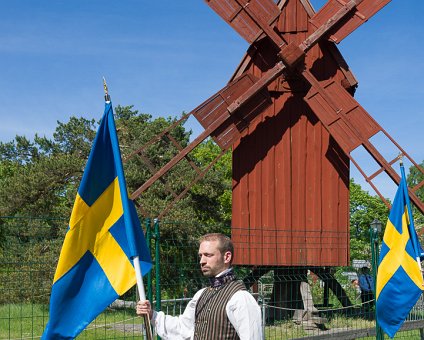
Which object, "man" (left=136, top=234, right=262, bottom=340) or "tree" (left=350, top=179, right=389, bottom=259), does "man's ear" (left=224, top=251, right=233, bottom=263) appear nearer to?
"man" (left=136, top=234, right=262, bottom=340)

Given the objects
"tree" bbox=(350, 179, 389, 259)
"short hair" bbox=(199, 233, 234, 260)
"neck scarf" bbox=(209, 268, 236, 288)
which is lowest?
"neck scarf" bbox=(209, 268, 236, 288)

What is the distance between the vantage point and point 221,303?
4.23 m

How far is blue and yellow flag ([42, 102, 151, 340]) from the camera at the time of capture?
4520mm

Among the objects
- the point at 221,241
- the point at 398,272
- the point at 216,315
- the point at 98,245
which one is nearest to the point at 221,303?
the point at 216,315

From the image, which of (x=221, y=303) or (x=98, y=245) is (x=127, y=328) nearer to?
(x=98, y=245)

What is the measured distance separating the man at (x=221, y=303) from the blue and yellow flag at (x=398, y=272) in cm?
417

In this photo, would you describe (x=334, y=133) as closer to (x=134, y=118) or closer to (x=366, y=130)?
(x=366, y=130)

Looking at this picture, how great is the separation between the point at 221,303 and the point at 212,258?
0.26m

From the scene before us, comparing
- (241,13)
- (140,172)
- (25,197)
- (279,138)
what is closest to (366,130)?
(279,138)

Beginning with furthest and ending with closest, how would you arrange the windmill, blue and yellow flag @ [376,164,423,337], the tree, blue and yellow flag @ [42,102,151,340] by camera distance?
the tree → the windmill → blue and yellow flag @ [376,164,423,337] → blue and yellow flag @ [42,102,151,340]

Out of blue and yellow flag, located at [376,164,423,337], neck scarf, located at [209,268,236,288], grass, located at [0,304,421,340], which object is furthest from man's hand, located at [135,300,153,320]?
grass, located at [0,304,421,340]

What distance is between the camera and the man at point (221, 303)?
408 centimetres

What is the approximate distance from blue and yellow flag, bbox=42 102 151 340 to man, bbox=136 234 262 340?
0.43 meters

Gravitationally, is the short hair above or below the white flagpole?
above
